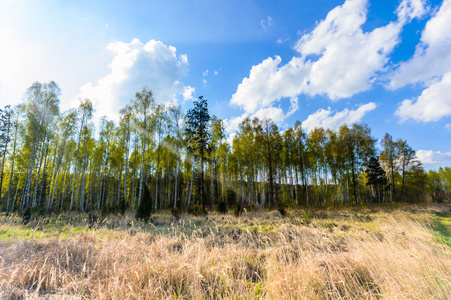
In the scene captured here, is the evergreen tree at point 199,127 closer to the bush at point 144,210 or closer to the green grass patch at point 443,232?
the bush at point 144,210

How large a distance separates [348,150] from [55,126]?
3233cm

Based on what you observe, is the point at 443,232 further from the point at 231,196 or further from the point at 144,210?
the point at 231,196

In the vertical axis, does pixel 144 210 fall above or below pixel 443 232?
above

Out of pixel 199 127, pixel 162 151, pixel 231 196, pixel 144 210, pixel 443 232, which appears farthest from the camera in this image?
pixel 231 196

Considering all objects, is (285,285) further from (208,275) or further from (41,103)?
(41,103)

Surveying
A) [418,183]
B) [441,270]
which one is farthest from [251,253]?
[418,183]

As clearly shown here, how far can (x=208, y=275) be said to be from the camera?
2.97 metres

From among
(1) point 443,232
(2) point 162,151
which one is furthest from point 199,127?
(1) point 443,232

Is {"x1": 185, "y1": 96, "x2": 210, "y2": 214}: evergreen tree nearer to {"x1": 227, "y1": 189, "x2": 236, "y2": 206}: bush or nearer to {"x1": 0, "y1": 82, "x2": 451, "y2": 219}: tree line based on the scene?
{"x1": 0, "y1": 82, "x2": 451, "y2": 219}: tree line

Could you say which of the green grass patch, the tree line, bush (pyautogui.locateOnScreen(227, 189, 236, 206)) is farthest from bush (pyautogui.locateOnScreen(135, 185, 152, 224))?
bush (pyautogui.locateOnScreen(227, 189, 236, 206))

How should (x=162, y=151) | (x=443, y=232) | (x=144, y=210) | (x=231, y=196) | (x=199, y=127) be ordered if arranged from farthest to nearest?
(x=231, y=196) → (x=162, y=151) → (x=199, y=127) → (x=144, y=210) → (x=443, y=232)

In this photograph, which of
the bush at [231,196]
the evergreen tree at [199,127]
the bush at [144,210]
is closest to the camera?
the bush at [144,210]

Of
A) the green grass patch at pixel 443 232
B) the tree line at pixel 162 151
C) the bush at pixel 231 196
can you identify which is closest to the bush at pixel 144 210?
the tree line at pixel 162 151

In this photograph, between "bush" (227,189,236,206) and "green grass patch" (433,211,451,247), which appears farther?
"bush" (227,189,236,206)
